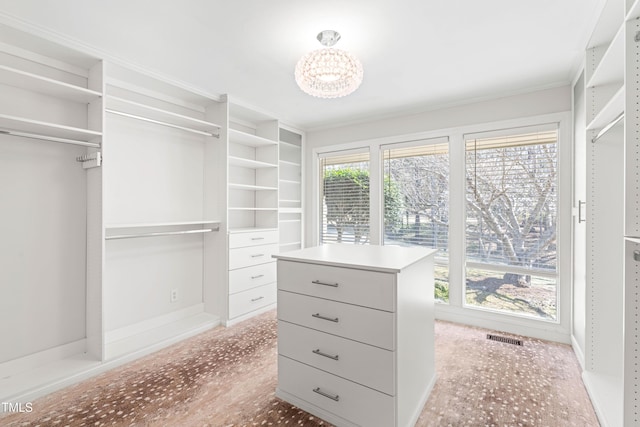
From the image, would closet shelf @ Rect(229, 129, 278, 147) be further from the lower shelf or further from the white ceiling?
the lower shelf

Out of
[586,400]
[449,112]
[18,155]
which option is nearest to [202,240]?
[18,155]

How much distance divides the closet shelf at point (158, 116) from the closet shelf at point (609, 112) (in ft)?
10.3

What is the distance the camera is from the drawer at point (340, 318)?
5.03 feet

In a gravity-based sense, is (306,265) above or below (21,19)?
below

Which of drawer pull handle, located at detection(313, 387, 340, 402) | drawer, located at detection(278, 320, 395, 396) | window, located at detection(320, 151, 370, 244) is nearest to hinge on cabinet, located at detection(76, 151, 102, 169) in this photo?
drawer, located at detection(278, 320, 395, 396)

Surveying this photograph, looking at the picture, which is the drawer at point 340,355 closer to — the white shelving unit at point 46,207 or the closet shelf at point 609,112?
the white shelving unit at point 46,207

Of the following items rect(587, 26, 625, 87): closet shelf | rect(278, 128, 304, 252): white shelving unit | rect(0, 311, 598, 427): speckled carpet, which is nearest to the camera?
rect(587, 26, 625, 87): closet shelf

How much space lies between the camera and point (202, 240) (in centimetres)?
351

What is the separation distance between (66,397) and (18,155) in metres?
1.74

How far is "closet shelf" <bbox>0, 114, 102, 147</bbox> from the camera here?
200 cm

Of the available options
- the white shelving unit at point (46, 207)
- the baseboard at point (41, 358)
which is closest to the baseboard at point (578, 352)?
the white shelving unit at point (46, 207)

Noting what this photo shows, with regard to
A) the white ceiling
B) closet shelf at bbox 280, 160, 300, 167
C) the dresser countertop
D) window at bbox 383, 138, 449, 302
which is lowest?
the dresser countertop

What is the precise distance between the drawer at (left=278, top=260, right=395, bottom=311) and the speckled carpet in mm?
769

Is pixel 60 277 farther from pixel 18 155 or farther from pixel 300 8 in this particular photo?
pixel 300 8
